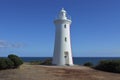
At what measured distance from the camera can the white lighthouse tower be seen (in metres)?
32.9

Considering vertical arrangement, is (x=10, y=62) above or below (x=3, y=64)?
above

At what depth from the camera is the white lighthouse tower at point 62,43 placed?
108 feet

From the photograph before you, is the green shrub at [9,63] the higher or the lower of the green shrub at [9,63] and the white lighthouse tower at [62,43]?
the lower

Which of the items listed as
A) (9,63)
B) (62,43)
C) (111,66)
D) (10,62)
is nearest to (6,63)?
(9,63)

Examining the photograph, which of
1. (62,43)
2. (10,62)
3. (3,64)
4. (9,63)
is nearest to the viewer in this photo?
(3,64)

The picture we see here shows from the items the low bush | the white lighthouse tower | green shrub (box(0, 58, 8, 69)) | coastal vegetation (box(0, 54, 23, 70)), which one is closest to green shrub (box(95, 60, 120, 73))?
the white lighthouse tower

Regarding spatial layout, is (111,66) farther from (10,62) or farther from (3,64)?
(3,64)

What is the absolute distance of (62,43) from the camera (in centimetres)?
3294

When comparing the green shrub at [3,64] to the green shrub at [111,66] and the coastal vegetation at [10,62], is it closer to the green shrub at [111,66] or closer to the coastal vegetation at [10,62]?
the coastal vegetation at [10,62]

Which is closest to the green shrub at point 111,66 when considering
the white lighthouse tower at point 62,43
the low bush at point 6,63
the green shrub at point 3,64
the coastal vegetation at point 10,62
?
the white lighthouse tower at point 62,43

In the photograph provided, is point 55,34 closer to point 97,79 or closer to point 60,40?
point 60,40

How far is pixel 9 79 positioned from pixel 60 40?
50.2 ft

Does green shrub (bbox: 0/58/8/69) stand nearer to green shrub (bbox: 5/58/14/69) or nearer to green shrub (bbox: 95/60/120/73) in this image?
green shrub (bbox: 5/58/14/69)

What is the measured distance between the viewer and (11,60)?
80.9 ft
